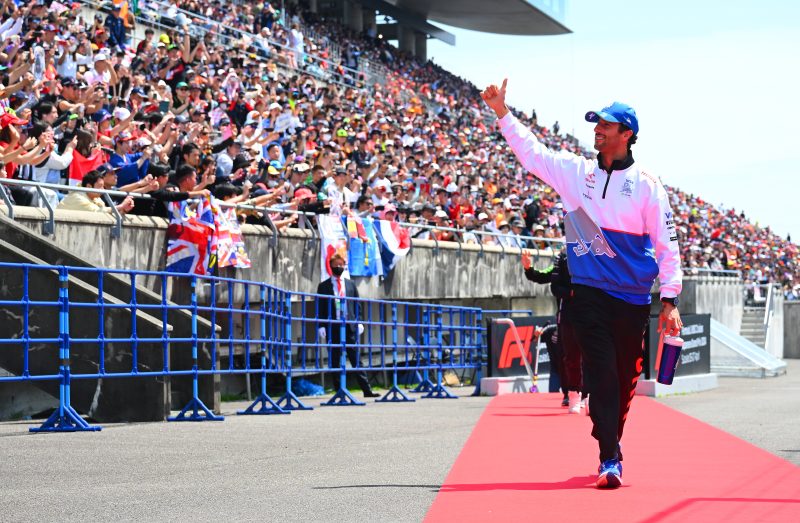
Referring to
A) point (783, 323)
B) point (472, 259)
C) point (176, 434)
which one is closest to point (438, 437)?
point (176, 434)

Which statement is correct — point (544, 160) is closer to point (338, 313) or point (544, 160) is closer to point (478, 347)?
point (338, 313)

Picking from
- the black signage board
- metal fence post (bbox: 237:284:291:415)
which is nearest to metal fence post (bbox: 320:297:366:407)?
metal fence post (bbox: 237:284:291:415)

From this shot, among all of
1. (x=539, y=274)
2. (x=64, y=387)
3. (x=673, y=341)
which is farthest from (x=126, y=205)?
(x=673, y=341)

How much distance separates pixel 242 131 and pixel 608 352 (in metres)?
14.8

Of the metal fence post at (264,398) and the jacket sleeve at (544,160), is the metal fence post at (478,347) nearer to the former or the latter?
the metal fence post at (264,398)

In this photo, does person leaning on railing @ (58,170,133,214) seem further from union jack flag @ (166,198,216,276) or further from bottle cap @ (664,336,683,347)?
bottle cap @ (664,336,683,347)

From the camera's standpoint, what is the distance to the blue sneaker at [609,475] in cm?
675

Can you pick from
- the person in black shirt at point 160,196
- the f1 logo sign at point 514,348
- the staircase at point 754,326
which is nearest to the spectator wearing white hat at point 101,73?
the person in black shirt at point 160,196

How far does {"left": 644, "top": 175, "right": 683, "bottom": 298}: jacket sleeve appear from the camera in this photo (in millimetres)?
6859

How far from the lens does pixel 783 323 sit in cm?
5209

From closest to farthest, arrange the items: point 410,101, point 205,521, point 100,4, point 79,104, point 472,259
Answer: point 205,521 → point 79,104 → point 100,4 → point 472,259 → point 410,101

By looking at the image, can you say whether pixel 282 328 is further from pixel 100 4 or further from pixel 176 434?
pixel 100 4

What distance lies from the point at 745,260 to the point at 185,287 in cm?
4796

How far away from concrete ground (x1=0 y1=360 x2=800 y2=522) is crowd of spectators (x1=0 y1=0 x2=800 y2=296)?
137 inches
